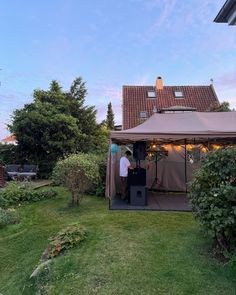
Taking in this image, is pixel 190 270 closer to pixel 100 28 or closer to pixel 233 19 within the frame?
pixel 233 19

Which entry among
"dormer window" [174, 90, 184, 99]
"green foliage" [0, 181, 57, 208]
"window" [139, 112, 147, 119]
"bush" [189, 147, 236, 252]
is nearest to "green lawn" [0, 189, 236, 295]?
"bush" [189, 147, 236, 252]

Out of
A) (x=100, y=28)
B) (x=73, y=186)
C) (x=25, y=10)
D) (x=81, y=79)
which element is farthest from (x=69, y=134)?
(x=73, y=186)

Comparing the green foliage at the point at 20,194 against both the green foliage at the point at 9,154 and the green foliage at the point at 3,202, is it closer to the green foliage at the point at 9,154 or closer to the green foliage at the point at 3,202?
the green foliage at the point at 3,202

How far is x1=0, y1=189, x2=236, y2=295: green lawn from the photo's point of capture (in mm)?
3967

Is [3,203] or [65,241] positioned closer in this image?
[65,241]

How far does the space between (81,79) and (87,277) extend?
66.3 feet

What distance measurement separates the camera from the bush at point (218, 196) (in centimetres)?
430

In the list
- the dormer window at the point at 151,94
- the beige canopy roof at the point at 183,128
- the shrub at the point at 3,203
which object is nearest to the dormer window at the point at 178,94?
the dormer window at the point at 151,94

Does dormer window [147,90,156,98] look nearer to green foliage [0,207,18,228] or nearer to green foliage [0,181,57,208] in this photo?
green foliage [0,181,57,208]

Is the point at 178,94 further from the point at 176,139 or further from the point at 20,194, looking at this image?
the point at 20,194

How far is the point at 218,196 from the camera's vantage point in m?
4.46

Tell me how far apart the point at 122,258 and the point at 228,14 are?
3.88m

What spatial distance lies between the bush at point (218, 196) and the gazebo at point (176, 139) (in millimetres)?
2863

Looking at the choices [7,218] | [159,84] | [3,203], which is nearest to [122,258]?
[7,218]
